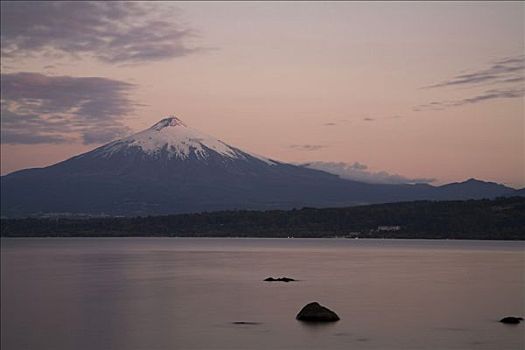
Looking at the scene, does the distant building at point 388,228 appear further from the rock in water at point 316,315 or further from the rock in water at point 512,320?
the rock in water at point 316,315

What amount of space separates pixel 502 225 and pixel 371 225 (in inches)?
947

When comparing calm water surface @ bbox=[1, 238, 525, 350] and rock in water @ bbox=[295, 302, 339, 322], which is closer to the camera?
A: calm water surface @ bbox=[1, 238, 525, 350]

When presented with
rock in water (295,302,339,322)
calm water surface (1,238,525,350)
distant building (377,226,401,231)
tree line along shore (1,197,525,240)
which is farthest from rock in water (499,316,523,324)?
distant building (377,226,401,231)

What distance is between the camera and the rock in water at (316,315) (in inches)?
1168

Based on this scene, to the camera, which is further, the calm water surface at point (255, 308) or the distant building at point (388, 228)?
the distant building at point (388, 228)

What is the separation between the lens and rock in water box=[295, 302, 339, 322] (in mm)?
29656

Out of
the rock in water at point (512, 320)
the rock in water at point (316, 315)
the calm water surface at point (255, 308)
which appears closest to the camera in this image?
the calm water surface at point (255, 308)

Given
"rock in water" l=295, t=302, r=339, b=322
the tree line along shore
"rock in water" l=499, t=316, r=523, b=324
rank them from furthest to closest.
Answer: the tree line along shore < "rock in water" l=295, t=302, r=339, b=322 < "rock in water" l=499, t=316, r=523, b=324

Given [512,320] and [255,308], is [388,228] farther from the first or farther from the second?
[512,320]

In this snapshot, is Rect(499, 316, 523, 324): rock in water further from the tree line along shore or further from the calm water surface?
the tree line along shore

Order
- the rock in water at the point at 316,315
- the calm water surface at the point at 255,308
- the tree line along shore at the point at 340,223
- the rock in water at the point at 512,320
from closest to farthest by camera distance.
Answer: the calm water surface at the point at 255,308 < the rock in water at the point at 512,320 < the rock in water at the point at 316,315 < the tree line along shore at the point at 340,223

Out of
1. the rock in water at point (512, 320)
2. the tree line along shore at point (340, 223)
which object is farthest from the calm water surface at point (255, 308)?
the tree line along shore at point (340, 223)

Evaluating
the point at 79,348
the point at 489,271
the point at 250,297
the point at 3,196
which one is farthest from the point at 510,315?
the point at 3,196

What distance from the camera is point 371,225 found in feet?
447
